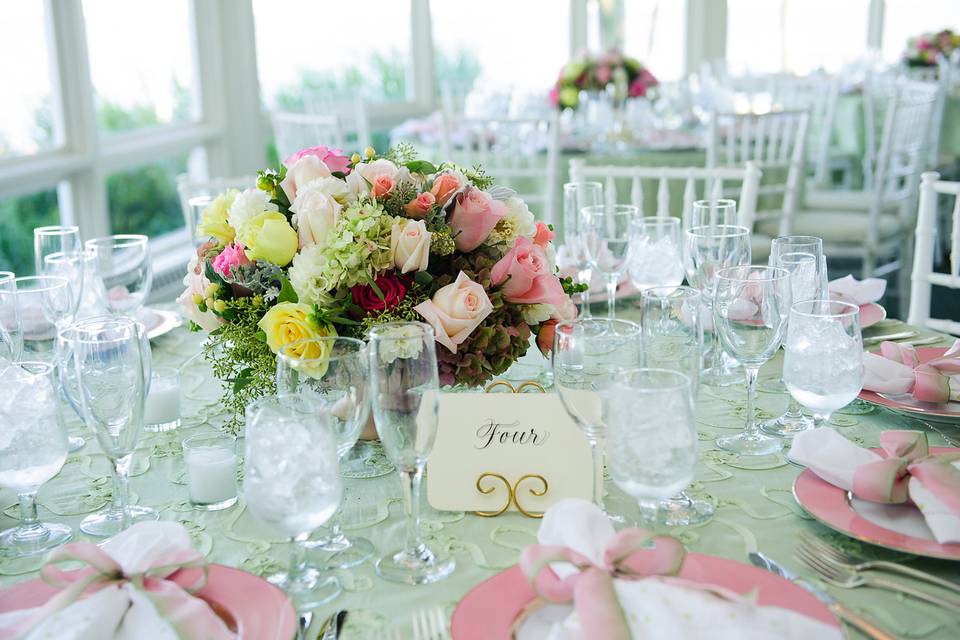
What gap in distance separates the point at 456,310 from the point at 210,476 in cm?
33

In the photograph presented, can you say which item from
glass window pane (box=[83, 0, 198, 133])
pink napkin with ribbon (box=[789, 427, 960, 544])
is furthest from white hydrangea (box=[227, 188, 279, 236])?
glass window pane (box=[83, 0, 198, 133])

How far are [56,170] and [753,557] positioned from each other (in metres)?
3.16

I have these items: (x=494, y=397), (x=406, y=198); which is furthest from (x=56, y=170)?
(x=494, y=397)

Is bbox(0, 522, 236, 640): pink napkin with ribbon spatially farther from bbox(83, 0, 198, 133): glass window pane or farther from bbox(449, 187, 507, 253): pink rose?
bbox(83, 0, 198, 133): glass window pane

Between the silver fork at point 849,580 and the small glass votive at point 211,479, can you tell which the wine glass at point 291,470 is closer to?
the small glass votive at point 211,479

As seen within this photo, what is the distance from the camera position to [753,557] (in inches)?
36.6

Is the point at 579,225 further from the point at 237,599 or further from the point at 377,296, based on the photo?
the point at 237,599

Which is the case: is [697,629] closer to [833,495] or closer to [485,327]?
[833,495]

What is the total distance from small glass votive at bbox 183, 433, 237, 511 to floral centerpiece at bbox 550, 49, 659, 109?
3627 millimetres

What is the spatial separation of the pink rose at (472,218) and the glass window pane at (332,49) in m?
4.00

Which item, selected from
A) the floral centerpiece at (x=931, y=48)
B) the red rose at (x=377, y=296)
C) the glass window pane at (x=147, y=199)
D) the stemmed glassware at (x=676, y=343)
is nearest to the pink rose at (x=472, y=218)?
the red rose at (x=377, y=296)

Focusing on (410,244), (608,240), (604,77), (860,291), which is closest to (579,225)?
(608,240)

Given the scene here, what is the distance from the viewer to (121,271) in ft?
5.06

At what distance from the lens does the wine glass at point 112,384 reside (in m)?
0.99
